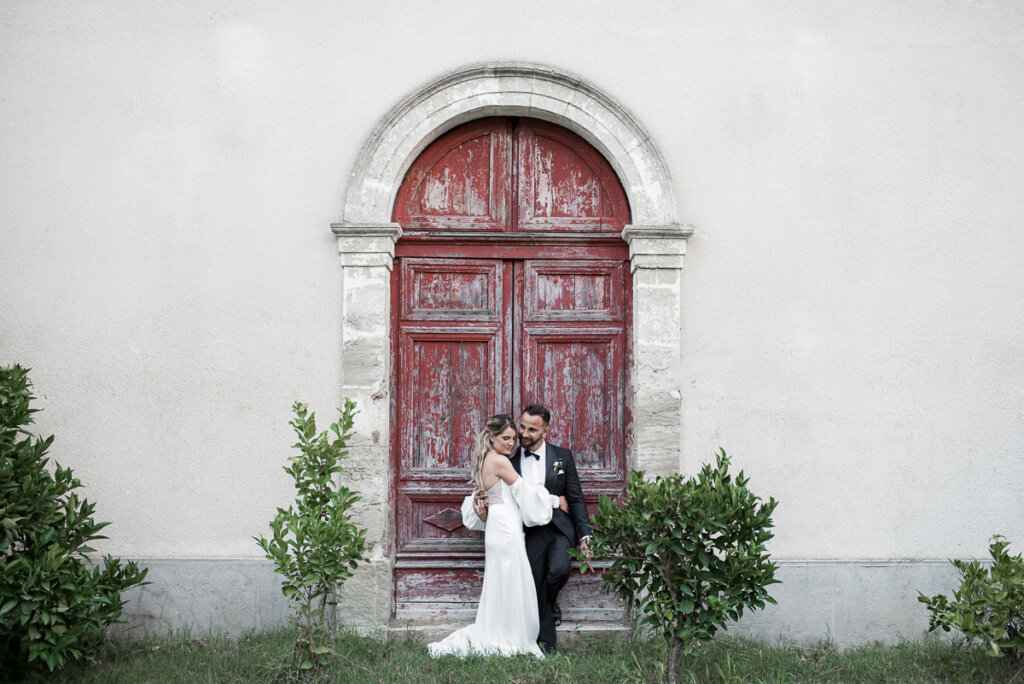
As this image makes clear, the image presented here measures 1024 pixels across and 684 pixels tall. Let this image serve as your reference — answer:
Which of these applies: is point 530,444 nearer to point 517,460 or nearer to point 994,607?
point 517,460

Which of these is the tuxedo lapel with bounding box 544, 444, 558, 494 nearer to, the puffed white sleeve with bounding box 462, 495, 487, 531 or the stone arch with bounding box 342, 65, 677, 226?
the puffed white sleeve with bounding box 462, 495, 487, 531

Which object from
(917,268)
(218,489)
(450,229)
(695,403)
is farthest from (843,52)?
(218,489)

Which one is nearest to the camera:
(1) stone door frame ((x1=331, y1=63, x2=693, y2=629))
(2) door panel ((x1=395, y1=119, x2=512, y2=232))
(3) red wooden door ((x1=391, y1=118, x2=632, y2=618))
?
(1) stone door frame ((x1=331, y1=63, x2=693, y2=629))

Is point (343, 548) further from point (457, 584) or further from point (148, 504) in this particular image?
point (148, 504)

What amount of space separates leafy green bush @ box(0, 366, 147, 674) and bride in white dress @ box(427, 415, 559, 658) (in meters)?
1.85

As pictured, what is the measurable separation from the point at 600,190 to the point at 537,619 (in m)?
2.75

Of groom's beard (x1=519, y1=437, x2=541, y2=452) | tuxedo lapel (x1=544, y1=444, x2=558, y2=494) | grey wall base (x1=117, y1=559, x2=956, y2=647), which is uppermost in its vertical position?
groom's beard (x1=519, y1=437, x2=541, y2=452)

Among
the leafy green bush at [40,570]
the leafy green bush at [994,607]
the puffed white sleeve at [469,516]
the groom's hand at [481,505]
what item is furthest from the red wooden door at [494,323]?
the leafy green bush at [994,607]

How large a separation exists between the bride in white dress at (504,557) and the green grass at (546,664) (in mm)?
163

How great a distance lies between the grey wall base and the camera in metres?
4.70

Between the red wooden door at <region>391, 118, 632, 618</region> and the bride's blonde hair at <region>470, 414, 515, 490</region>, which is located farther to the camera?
the red wooden door at <region>391, 118, 632, 618</region>

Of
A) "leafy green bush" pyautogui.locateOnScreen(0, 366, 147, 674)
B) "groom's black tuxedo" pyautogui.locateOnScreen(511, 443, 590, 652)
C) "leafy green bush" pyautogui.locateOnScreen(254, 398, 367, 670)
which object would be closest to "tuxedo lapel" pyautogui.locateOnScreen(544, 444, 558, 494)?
"groom's black tuxedo" pyautogui.locateOnScreen(511, 443, 590, 652)

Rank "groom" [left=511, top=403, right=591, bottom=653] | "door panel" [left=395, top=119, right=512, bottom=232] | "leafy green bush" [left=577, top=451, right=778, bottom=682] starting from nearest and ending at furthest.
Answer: "leafy green bush" [left=577, top=451, right=778, bottom=682]
"groom" [left=511, top=403, right=591, bottom=653]
"door panel" [left=395, top=119, right=512, bottom=232]

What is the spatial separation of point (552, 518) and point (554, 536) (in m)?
0.12
